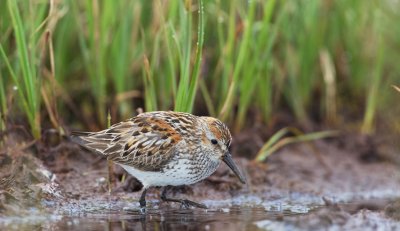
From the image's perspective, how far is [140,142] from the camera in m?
8.62

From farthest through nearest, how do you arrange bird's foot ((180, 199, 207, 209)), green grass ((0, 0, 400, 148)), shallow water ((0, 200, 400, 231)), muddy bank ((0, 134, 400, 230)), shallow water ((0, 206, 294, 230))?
green grass ((0, 0, 400, 148))
bird's foot ((180, 199, 207, 209))
muddy bank ((0, 134, 400, 230))
shallow water ((0, 206, 294, 230))
shallow water ((0, 200, 400, 231))

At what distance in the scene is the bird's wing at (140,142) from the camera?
849 cm

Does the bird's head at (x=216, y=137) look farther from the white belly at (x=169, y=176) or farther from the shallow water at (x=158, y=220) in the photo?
the shallow water at (x=158, y=220)

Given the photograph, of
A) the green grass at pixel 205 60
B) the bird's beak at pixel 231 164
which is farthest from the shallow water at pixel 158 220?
the green grass at pixel 205 60

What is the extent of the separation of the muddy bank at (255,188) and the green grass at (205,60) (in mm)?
523

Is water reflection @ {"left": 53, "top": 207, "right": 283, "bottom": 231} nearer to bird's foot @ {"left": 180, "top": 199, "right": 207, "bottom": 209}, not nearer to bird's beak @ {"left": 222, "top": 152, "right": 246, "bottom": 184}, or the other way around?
bird's foot @ {"left": 180, "top": 199, "right": 207, "bottom": 209}

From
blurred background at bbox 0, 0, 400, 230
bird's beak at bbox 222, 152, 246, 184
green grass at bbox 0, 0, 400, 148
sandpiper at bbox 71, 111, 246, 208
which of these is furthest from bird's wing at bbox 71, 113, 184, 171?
bird's beak at bbox 222, 152, 246, 184

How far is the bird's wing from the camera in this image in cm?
849

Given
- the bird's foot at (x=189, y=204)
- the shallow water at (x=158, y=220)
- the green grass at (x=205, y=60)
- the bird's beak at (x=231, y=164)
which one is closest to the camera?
the shallow water at (x=158, y=220)

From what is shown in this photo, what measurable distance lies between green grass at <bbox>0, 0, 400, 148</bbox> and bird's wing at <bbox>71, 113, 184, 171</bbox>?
491 millimetres

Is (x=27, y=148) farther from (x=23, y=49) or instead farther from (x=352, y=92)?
(x=352, y=92)

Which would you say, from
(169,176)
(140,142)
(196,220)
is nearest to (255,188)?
(169,176)

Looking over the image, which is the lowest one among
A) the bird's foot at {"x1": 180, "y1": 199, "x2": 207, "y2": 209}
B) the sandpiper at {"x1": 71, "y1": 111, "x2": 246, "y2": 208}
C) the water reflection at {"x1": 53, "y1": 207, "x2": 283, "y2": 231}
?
the water reflection at {"x1": 53, "y1": 207, "x2": 283, "y2": 231}

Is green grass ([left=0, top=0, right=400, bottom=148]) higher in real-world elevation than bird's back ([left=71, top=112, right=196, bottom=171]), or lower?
higher
